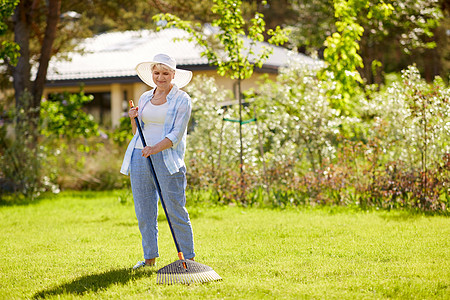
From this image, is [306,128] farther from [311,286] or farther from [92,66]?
[92,66]

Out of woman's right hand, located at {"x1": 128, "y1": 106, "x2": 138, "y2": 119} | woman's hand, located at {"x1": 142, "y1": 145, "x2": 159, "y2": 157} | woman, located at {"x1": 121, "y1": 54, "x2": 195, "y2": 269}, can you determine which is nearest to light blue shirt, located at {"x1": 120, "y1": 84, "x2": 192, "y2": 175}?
woman, located at {"x1": 121, "y1": 54, "x2": 195, "y2": 269}

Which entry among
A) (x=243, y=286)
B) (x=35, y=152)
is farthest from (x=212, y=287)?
(x=35, y=152)

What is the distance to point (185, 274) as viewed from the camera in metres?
5.10

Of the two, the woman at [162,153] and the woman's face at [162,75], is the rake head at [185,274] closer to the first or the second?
the woman at [162,153]

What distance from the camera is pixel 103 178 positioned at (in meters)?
13.6

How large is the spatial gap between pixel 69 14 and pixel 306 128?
7.22 meters

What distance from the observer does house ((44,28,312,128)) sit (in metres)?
18.5

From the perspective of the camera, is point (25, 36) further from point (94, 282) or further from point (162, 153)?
point (94, 282)

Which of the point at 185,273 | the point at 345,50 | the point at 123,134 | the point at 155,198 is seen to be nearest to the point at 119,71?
the point at 123,134

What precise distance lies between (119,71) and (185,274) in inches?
570

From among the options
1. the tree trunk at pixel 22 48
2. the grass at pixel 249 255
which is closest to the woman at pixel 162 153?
the grass at pixel 249 255

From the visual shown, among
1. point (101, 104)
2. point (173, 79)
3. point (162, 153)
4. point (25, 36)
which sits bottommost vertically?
point (162, 153)

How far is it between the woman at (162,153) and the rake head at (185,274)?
443 millimetres

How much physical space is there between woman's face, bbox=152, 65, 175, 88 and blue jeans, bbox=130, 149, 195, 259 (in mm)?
638
